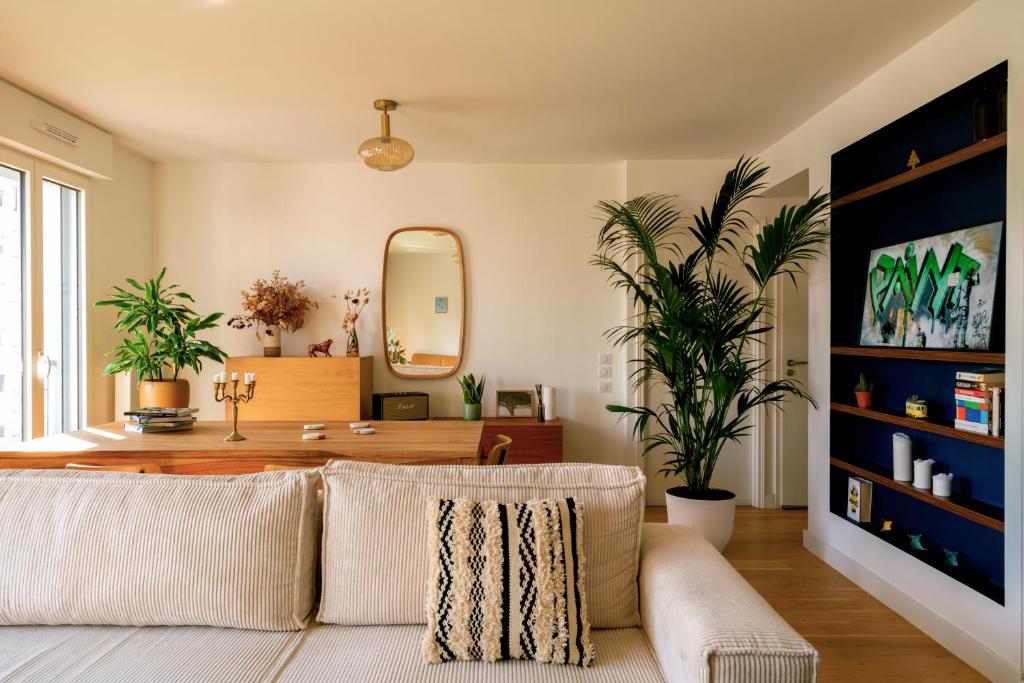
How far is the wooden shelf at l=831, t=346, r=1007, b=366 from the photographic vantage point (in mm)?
2370

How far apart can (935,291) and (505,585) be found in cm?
242

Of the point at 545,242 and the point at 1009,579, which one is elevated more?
the point at 545,242

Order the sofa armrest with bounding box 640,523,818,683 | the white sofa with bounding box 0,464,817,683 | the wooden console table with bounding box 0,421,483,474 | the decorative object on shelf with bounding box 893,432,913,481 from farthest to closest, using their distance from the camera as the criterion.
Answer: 1. the decorative object on shelf with bounding box 893,432,913,481
2. the wooden console table with bounding box 0,421,483,474
3. the white sofa with bounding box 0,464,817,683
4. the sofa armrest with bounding box 640,523,818,683

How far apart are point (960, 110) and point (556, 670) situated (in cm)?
285

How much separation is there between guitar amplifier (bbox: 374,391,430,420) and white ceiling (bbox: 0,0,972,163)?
176 centimetres

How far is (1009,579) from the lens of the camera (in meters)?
2.27

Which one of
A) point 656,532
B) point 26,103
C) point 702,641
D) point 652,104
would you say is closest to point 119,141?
point 26,103

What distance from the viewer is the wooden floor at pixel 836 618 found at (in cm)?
244

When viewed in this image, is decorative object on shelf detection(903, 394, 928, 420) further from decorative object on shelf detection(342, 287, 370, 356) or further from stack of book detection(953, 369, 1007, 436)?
decorative object on shelf detection(342, 287, 370, 356)

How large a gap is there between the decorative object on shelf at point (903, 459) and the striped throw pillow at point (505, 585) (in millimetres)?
2089

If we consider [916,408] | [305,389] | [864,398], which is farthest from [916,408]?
[305,389]

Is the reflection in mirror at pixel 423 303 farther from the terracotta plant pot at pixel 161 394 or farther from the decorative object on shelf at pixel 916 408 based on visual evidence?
the decorative object on shelf at pixel 916 408

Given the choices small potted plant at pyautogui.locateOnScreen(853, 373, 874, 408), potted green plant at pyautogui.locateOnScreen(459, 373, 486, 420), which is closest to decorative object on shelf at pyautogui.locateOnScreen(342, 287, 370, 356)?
potted green plant at pyautogui.locateOnScreen(459, 373, 486, 420)

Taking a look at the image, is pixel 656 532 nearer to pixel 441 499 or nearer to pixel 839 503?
pixel 441 499
